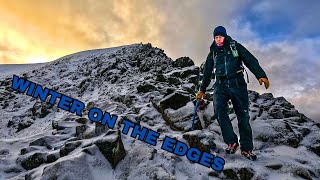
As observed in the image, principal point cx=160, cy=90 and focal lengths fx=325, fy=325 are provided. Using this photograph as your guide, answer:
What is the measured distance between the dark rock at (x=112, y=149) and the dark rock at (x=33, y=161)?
1.31 m

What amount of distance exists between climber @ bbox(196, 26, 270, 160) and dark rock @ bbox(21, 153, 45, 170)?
4.03m

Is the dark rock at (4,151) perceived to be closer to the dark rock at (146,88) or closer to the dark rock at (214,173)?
the dark rock at (214,173)

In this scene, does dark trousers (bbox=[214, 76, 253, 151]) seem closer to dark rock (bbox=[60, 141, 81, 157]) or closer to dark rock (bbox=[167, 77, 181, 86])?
dark rock (bbox=[60, 141, 81, 157])

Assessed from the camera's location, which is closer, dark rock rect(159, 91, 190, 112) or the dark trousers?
the dark trousers

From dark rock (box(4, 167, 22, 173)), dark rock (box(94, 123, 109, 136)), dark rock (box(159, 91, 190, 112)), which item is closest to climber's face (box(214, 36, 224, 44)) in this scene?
dark rock (box(159, 91, 190, 112))

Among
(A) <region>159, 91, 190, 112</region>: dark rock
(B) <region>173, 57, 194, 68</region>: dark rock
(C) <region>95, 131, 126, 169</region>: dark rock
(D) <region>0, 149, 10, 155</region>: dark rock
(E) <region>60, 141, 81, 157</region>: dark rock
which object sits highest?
(B) <region>173, 57, 194, 68</region>: dark rock

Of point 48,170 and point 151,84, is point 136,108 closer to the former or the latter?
point 151,84

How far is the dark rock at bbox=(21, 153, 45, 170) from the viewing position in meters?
7.11

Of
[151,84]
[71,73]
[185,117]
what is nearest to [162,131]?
[185,117]

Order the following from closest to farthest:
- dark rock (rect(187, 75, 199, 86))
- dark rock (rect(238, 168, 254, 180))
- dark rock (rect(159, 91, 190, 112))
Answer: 1. dark rock (rect(238, 168, 254, 180))
2. dark rock (rect(159, 91, 190, 112))
3. dark rock (rect(187, 75, 199, 86))

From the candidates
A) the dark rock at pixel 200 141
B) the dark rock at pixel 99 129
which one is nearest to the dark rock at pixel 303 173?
the dark rock at pixel 200 141

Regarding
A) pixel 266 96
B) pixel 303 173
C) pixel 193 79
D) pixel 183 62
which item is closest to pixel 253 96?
pixel 266 96

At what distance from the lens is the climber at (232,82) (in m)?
7.06

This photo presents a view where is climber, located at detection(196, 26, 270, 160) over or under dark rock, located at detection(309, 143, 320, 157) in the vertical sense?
over
